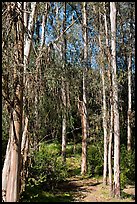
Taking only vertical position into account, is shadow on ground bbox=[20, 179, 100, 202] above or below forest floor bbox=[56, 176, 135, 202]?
above

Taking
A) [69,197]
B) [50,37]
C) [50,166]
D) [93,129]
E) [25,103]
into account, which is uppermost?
[50,37]

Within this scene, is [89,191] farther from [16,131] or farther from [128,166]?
[16,131]

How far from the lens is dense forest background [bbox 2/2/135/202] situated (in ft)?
16.4

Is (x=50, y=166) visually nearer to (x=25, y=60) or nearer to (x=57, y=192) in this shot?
(x=57, y=192)

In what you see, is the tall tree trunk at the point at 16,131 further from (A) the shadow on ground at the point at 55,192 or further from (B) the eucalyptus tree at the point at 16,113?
(A) the shadow on ground at the point at 55,192

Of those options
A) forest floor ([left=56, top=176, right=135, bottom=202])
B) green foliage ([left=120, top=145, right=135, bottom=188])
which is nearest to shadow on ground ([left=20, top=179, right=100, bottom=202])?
forest floor ([left=56, top=176, right=135, bottom=202])

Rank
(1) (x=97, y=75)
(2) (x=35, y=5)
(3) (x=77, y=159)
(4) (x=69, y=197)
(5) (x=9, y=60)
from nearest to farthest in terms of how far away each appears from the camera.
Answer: (5) (x=9, y=60), (2) (x=35, y=5), (4) (x=69, y=197), (1) (x=97, y=75), (3) (x=77, y=159)

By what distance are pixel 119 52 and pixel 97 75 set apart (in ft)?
23.9

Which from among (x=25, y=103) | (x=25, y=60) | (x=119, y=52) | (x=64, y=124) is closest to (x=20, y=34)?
(x=25, y=60)

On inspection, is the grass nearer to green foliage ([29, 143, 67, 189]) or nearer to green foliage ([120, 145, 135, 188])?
green foliage ([29, 143, 67, 189])

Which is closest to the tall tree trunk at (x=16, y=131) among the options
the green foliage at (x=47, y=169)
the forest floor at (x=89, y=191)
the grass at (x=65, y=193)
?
the grass at (x=65, y=193)

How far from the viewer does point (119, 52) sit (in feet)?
61.3

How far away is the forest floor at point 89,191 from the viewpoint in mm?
9760

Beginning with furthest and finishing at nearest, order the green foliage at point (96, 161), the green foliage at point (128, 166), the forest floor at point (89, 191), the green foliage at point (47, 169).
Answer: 1. the green foliage at point (96, 161)
2. the green foliage at point (128, 166)
3. the forest floor at point (89, 191)
4. the green foliage at point (47, 169)
